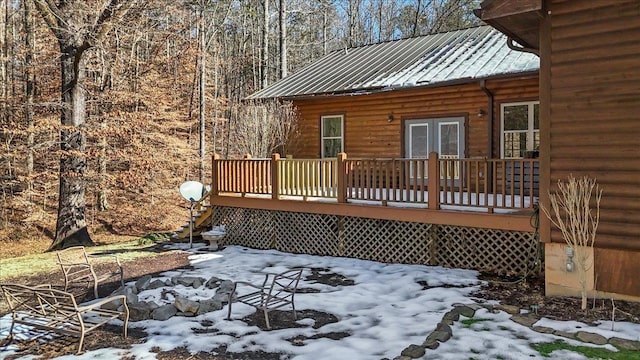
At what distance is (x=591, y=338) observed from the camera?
15.8 feet

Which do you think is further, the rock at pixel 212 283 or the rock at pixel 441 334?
the rock at pixel 212 283

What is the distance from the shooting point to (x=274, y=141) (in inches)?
551

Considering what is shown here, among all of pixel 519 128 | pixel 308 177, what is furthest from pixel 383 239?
pixel 519 128

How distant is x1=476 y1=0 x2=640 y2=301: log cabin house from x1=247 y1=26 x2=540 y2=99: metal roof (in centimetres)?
351

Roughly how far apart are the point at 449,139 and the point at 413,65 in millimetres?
2414

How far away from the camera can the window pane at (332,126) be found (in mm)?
13492

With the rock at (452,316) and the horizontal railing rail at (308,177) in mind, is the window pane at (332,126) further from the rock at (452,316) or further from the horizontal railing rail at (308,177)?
the rock at (452,316)

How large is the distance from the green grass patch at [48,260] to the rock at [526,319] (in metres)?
7.50

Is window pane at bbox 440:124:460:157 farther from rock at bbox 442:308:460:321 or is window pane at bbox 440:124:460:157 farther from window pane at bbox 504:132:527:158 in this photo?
rock at bbox 442:308:460:321

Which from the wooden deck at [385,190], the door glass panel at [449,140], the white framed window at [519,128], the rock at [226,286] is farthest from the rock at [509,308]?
the door glass panel at [449,140]

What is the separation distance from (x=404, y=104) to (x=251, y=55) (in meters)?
16.9

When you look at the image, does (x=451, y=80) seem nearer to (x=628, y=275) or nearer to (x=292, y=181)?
(x=292, y=181)

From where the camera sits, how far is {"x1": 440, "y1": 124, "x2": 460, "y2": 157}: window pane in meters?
11.4

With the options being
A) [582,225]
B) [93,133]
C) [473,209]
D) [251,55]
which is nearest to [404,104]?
[473,209]
